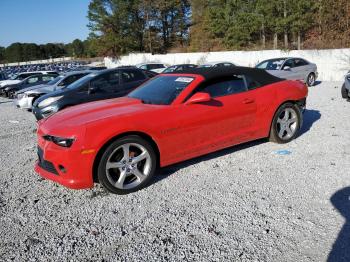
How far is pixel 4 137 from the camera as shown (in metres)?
8.56

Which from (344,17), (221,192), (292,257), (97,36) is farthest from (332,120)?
(97,36)

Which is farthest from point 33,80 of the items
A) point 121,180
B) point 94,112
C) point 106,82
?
point 121,180

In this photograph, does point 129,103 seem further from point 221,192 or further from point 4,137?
point 4,137

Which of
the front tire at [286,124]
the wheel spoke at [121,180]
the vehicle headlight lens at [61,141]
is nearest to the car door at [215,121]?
the front tire at [286,124]

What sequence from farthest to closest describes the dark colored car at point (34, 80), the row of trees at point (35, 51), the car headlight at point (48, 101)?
the row of trees at point (35, 51) → the dark colored car at point (34, 80) → the car headlight at point (48, 101)

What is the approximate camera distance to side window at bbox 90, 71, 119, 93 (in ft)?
30.4

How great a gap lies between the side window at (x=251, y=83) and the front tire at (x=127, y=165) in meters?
2.12

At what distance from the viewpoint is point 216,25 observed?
4312 centimetres

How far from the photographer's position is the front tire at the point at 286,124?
590cm

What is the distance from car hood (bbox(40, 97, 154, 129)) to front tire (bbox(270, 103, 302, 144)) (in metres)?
2.39

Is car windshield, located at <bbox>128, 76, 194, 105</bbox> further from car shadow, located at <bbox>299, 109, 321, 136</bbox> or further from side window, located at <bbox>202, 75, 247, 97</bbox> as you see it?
car shadow, located at <bbox>299, 109, 321, 136</bbox>

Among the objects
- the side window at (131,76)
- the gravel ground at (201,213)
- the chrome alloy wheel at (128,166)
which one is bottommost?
the gravel ground at (201,213)

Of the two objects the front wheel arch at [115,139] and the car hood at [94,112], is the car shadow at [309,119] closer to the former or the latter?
the front wheel arch at [115,139]

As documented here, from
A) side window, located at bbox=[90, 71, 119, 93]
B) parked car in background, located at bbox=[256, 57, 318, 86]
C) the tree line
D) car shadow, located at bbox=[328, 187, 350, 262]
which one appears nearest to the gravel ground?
car shadow, located at bbox=[328, 187, 350, 262]
